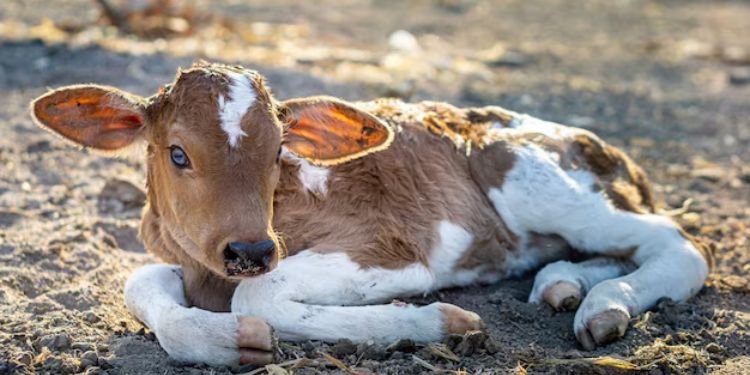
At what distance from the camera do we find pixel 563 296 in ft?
17.3

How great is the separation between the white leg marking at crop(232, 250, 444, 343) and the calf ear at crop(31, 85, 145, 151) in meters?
0.96

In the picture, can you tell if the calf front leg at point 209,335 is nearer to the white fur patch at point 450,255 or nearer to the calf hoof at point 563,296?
the white fur patch at point 450,255

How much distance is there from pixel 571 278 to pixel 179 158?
2.21m

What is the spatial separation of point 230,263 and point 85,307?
1225 millimetres

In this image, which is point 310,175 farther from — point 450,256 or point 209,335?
point 209,335

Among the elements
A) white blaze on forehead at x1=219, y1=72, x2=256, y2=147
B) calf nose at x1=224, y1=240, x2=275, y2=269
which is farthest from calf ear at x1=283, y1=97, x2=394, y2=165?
calf nose at x1=224, y1=240, x2=275, y2=269

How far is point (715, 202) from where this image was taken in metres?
7.63

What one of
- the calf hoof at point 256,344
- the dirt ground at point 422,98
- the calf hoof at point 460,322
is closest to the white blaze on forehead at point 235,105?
the calf hoof at point 256,344

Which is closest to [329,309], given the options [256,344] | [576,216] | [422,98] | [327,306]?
[327,306]

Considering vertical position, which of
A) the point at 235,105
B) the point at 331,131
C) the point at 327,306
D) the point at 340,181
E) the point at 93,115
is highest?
the point at 235,105

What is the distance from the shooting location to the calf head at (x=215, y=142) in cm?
441

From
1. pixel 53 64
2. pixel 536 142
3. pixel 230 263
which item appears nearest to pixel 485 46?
pixel 53 64

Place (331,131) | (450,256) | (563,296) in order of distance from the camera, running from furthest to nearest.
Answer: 1. (450,256)
2. (563,296)
3. (331,131)

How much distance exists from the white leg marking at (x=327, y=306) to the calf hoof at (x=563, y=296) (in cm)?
78
